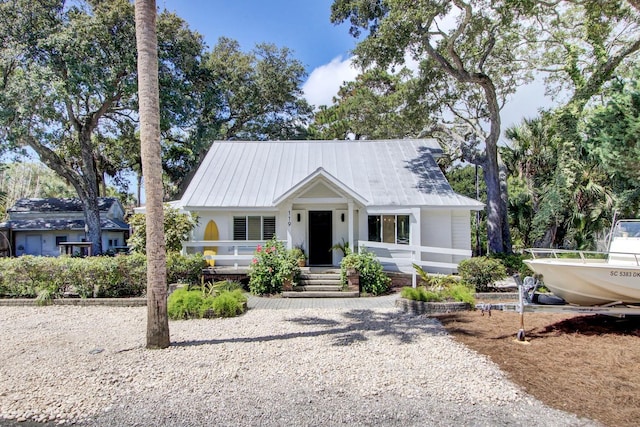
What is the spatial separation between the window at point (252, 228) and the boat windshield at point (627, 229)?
38.2 feet

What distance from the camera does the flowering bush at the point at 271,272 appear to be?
13195 millimetres

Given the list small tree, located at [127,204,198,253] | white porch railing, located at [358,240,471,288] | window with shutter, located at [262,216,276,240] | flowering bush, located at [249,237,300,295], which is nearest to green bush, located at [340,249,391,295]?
white porch railing, located at [358,240,471,288]

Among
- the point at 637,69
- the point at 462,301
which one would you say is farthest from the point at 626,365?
the point at 637,69

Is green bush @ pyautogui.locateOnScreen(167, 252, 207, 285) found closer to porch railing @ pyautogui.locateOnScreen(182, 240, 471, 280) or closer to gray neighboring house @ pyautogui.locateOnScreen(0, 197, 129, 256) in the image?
porch railing @ pyautogui.locateOnScreen(182, 240, 471, 280)

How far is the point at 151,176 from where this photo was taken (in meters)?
7.28

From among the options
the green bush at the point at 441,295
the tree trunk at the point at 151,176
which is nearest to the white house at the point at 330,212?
the green bush at the point at 441,295

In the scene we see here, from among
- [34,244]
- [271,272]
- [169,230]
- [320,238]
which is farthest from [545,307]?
[34,244]

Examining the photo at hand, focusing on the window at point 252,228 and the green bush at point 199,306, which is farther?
the window at point 252,228

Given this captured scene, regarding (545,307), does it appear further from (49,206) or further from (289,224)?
(49,206)

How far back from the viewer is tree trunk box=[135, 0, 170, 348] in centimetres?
729

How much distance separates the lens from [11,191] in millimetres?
61656

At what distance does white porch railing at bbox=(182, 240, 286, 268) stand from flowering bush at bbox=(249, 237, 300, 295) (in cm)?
150

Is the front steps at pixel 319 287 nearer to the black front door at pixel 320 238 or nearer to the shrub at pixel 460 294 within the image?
the black front door at pixel 320 238

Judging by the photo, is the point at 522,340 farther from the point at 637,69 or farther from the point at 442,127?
the point at 442,127
